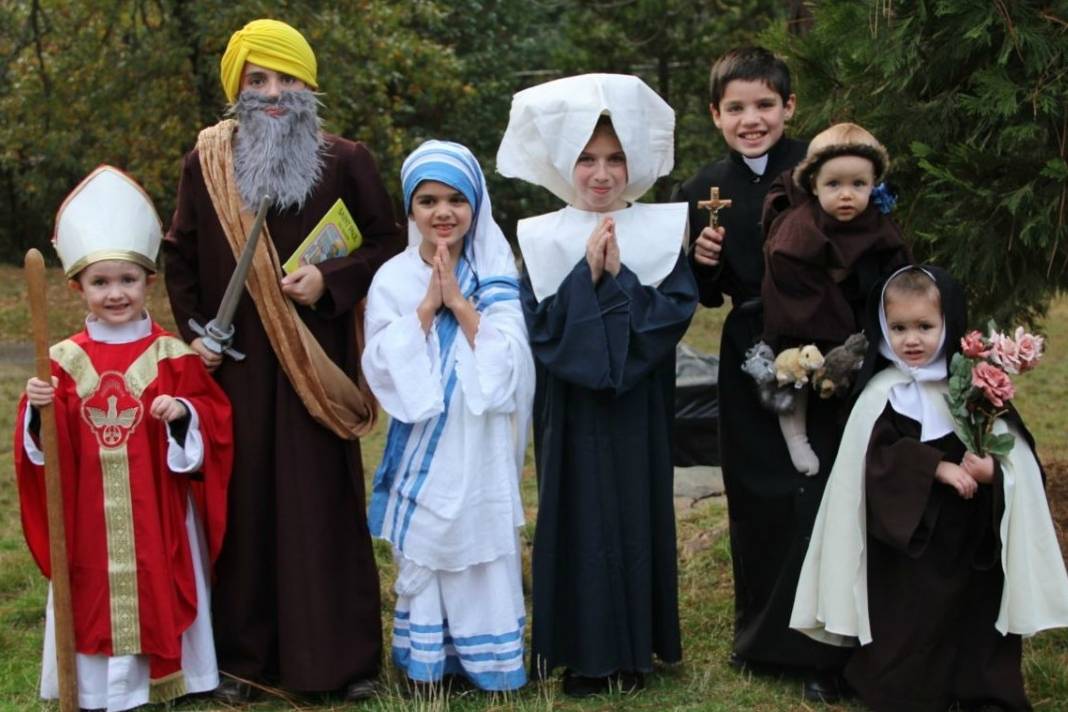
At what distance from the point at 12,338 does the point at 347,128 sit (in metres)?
4.39

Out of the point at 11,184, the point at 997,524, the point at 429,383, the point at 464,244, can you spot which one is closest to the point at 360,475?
the point at 429,383

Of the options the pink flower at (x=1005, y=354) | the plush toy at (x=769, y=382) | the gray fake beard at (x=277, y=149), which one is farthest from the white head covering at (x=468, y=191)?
the pink flower at (x=1005, y=354)

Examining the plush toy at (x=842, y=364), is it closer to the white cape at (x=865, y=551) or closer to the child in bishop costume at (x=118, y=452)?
the white cape at (x=865, y=551)

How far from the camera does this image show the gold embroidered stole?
423 centimetres

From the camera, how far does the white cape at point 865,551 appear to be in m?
3.95

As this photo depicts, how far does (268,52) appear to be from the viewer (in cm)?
436

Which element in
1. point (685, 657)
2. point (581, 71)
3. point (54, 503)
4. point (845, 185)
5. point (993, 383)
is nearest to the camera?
point (993, 383)

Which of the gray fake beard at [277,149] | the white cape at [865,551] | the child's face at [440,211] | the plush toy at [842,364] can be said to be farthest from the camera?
the gray fake beard at [277,149]

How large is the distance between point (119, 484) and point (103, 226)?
78 centimetres

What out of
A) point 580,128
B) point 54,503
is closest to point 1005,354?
point 580,128

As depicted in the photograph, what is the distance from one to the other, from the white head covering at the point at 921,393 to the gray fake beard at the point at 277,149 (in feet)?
5.99

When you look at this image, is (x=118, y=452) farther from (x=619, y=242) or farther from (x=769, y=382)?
(x=769, y=382)

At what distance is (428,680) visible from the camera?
4.35 m

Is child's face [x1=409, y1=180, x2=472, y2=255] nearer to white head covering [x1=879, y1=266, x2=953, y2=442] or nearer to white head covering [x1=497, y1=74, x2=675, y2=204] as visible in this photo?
white head covering [x1=497, y1=74, x2=675, y2=204]
